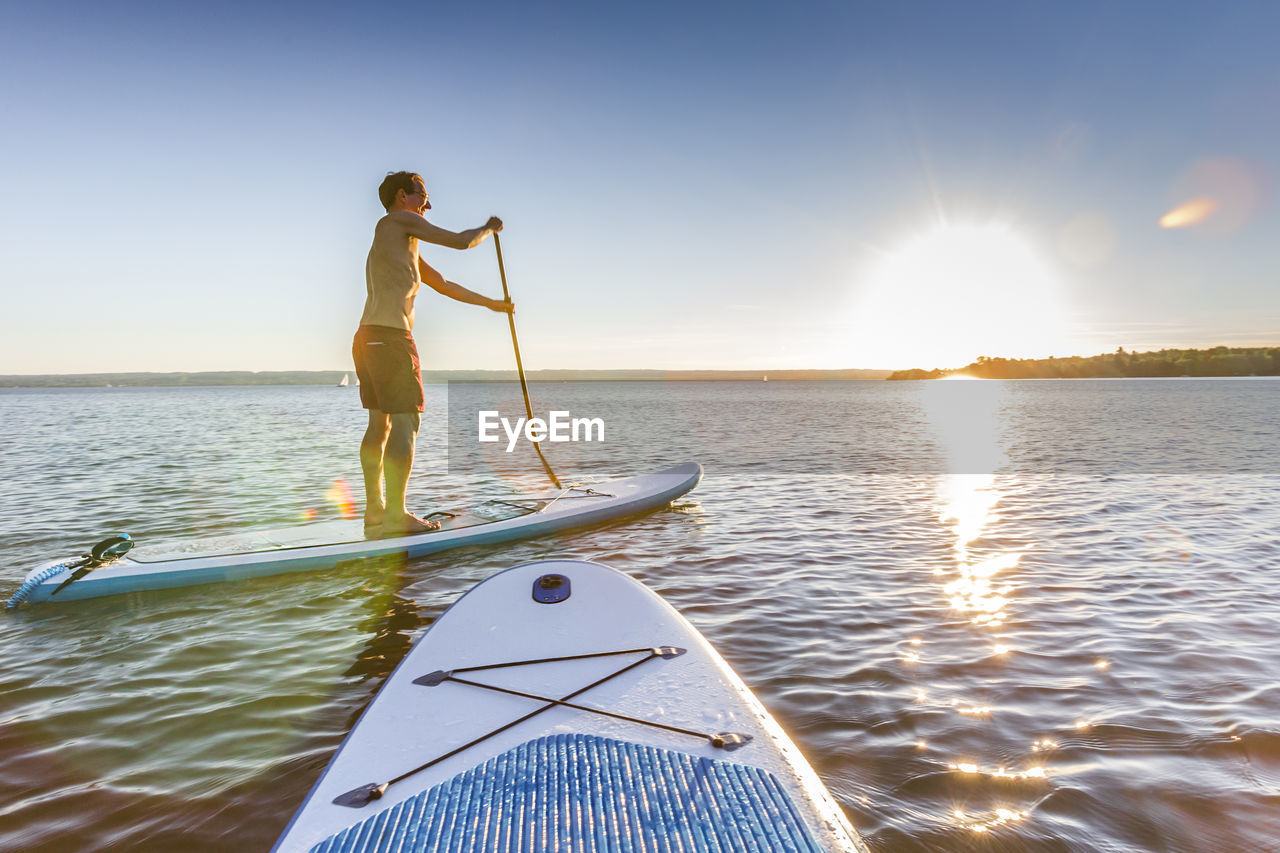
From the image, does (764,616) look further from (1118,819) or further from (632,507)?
(632,507)

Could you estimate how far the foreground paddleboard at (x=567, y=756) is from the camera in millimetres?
1782

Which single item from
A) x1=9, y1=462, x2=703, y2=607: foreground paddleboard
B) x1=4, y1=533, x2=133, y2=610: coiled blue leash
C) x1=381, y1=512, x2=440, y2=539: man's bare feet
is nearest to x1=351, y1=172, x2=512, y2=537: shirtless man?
x1=381, y1=512, x2=440, y2=539: man's bare feet

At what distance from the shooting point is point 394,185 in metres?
5.58

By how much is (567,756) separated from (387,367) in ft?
13.5

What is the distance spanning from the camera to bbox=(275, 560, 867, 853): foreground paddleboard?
1782mm

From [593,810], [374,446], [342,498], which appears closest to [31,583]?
[374,446]

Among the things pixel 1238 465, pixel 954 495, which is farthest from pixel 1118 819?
pixel 1238 465

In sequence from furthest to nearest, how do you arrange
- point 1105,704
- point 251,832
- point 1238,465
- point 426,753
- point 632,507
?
point 1238,465
point 632,507
point 1105,704
point 251,832
point 426,753

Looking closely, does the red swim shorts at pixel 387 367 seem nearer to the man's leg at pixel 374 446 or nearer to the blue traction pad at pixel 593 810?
the man's leg at pixel 374 446

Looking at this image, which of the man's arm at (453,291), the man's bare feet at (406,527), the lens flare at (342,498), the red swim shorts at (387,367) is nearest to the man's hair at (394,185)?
the man's arm at (453,291)

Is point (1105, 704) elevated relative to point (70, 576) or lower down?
lower down

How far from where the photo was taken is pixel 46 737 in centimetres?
324

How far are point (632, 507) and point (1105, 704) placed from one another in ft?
18.9

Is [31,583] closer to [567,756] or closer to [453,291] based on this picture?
[453,291]
